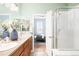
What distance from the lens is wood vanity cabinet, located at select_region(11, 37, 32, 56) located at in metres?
1.43

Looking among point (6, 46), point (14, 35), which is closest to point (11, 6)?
point (14, 35)

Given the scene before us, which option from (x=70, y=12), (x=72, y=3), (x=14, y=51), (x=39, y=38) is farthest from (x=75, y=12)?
(x=14, y=51)

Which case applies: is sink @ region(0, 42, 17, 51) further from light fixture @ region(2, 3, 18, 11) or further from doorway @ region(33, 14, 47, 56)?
light fixture @ region(2, 3, 18, 11)

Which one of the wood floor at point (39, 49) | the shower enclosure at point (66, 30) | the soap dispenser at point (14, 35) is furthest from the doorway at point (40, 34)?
the soap dispenser at point (14, 35)

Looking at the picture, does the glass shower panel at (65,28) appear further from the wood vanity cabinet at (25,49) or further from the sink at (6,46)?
the sink at (6,46)

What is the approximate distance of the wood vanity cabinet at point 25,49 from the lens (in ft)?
4.68

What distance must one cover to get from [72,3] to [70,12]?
6.5 inches

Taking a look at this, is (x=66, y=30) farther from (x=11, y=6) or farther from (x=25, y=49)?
(x=11, y=6)

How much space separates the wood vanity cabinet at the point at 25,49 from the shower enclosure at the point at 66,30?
13.6 inches

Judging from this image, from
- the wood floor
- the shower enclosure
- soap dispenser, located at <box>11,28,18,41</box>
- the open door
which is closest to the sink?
soap dispenser, located at <box>11,28,18,41</box>

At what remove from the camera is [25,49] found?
1651 millimetres

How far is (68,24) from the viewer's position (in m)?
1.56

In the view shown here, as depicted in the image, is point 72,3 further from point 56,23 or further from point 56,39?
point 56,39

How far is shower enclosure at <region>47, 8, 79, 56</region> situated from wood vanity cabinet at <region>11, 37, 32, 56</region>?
13.6 inches
